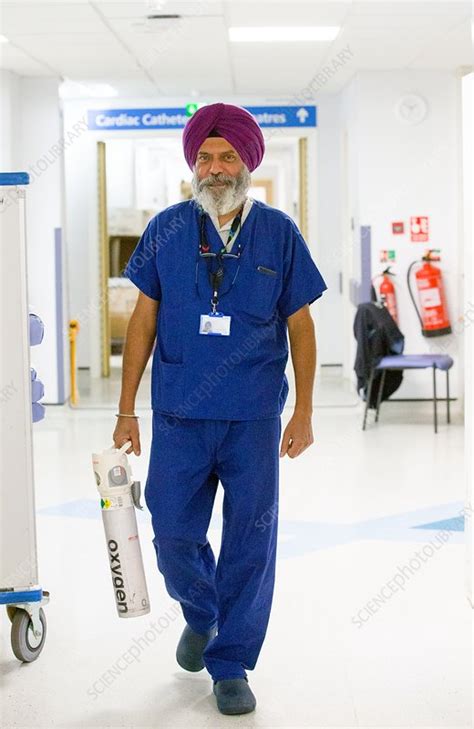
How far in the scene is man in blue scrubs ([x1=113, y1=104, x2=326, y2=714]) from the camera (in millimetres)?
2637

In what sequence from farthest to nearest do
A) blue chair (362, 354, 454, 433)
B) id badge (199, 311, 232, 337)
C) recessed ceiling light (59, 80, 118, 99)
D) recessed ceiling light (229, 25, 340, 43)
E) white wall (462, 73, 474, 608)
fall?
recessed ceiling light (59, 80, 118, 99)
blue chair (362, 354, 454, 433)
recessed ceiling light (229, 25, 340, 43)
white wall (462, 73, 474, 608)
id badge (199, 311, 232, 337)

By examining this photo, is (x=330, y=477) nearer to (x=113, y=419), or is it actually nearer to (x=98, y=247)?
(x=113, y=419)

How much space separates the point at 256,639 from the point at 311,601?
2.86ft

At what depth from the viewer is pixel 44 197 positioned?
8.58 m

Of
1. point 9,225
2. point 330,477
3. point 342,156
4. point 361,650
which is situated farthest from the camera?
point 342,156

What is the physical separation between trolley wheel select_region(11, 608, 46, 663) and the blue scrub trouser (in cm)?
52

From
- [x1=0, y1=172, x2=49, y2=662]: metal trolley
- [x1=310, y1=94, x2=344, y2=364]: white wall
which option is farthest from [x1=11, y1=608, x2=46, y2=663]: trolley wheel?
[x1=310, y1=94, x2=344, y2=364]: white wall

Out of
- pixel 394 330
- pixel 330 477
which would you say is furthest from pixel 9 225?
pixel 394 330

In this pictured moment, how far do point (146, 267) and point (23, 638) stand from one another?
110cm

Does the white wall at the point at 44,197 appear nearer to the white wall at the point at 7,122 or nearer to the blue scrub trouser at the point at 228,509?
the white wall at the point at 7,122

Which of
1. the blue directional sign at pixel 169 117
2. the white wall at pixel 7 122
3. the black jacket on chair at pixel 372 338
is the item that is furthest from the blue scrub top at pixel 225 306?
the blue directional sign at pixel 169 117

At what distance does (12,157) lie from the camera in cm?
827

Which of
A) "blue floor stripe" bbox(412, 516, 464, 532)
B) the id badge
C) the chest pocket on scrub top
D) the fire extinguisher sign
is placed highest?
the fire extinguisher sign

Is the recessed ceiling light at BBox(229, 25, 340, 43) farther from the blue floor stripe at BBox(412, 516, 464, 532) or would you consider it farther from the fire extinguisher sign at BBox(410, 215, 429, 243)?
the blue floor stripe at BBox(412, 516, 464, 532)
